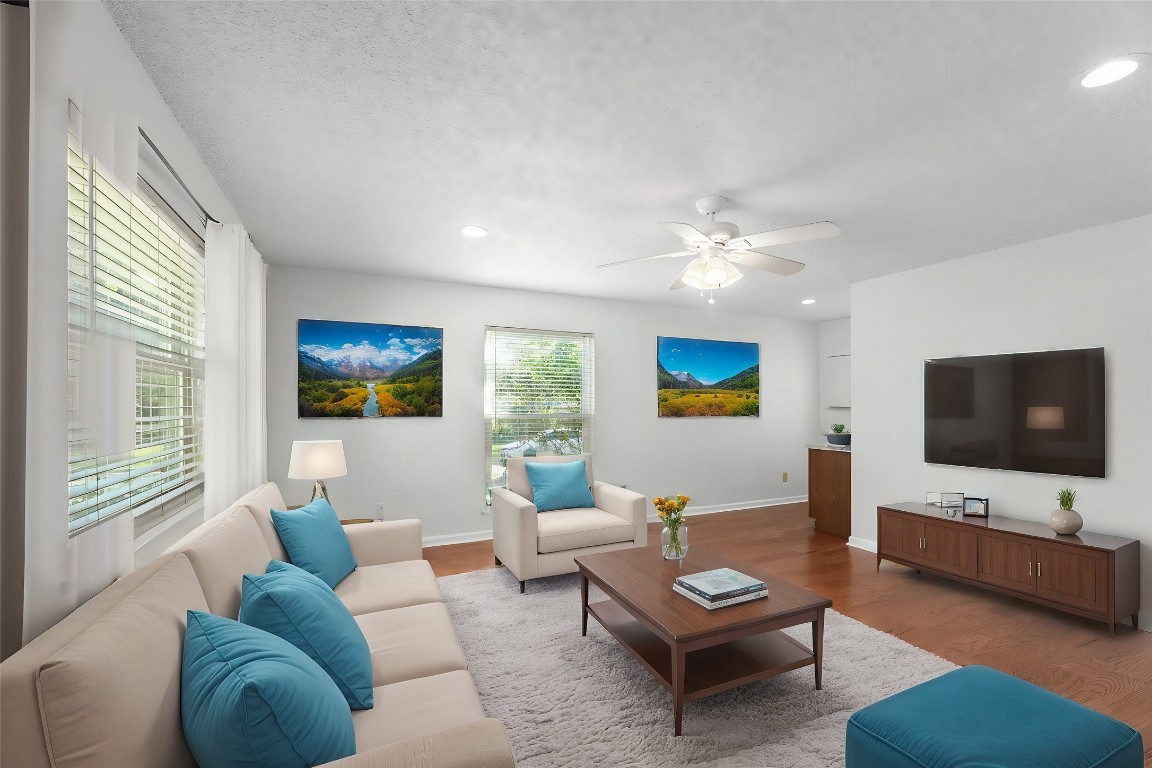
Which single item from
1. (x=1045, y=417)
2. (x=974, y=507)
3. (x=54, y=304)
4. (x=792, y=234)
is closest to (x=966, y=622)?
(x=974, y=507)

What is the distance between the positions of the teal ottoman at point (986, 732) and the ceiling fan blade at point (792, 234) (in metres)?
1.87

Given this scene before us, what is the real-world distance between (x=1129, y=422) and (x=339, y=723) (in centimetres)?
444

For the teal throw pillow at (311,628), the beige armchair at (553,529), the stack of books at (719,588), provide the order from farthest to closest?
the beige armchair at (553,529) < the stack of books at (719,588) < the teal throw pillow at (311,628)

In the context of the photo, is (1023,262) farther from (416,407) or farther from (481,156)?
(416,407)

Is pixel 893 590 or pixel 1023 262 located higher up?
pixel 1023 262

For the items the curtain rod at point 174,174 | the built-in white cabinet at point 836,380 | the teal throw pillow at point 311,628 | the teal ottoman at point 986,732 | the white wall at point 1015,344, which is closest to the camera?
the teal ottoman at point 986,732

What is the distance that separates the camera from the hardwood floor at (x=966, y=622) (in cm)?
Result: 250

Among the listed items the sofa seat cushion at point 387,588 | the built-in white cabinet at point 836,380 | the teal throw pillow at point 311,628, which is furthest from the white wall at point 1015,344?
the teal throw pillow at point 311,628

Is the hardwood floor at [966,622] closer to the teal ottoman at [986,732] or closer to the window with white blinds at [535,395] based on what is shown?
the teal ottoman at [986,732]

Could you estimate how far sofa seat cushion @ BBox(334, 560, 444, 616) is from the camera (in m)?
2.41

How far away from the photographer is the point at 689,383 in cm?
632

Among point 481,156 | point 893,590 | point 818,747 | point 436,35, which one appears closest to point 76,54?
point 436,35

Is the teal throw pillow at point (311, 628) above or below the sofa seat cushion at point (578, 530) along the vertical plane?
above

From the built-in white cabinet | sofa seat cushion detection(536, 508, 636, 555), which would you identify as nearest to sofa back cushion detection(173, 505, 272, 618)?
sofa seat cushion detection(536, 508, 636, 555)
